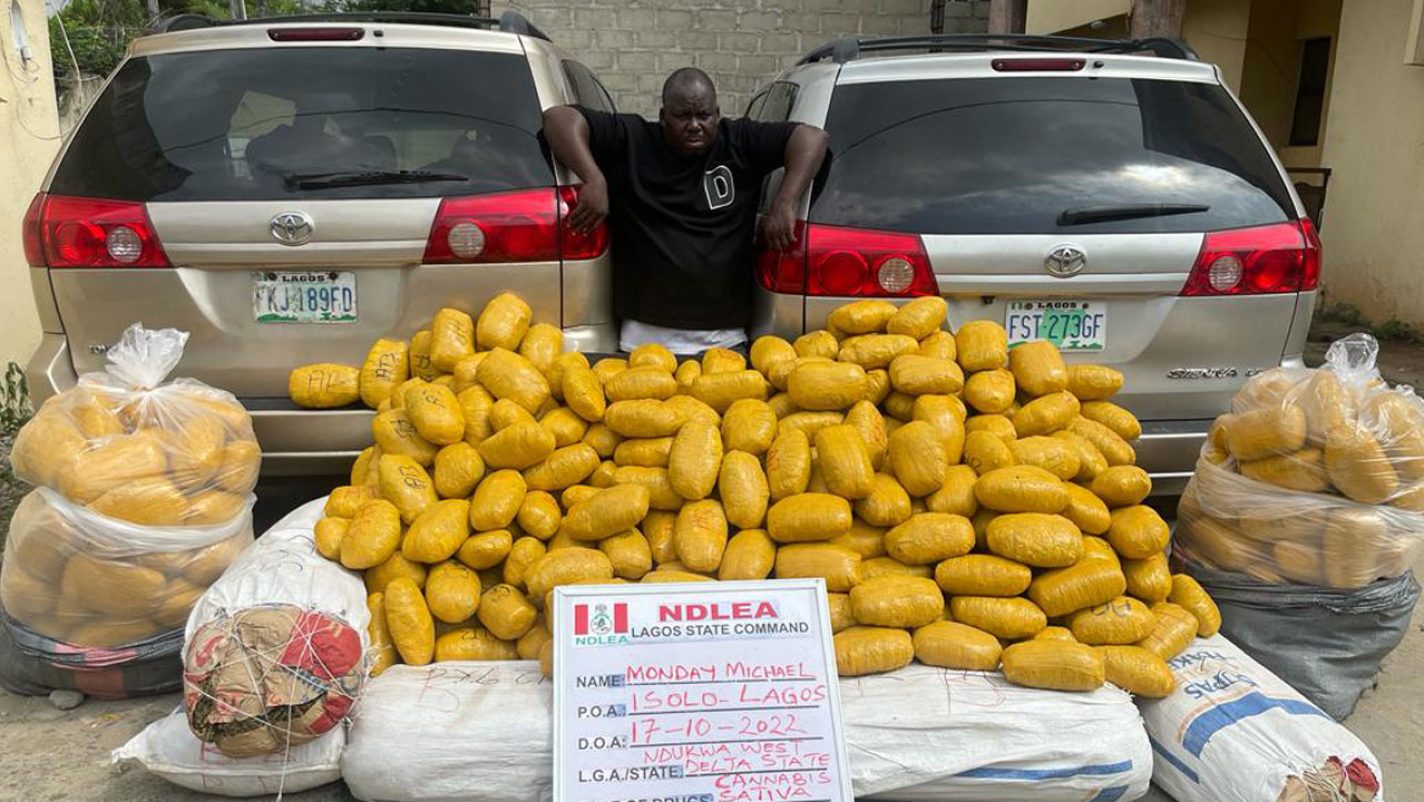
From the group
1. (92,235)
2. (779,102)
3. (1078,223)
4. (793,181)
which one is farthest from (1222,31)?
(92,235)

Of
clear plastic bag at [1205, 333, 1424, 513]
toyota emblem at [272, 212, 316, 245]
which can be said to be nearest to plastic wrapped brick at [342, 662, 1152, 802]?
clear plastic bag at [1205, 333, 1424, 513]

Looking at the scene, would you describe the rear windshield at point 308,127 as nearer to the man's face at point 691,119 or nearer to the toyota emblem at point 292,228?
the toyota emblem at point 292,228

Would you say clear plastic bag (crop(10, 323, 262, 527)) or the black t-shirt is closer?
clear plastic bag (crop(10, 323, 262, 527))

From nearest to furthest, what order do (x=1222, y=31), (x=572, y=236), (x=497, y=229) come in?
(x=497, y=229), (x=572, y=236), (x=1222, y=31)

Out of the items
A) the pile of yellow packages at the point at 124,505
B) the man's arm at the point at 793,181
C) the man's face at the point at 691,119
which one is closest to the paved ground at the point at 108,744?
the pile of yellow packages at the point at 124,505

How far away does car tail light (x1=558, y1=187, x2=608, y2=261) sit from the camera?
11.8 ft

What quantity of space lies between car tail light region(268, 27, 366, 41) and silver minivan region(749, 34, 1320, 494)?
165 centimetres

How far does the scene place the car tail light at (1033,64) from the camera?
372 cm

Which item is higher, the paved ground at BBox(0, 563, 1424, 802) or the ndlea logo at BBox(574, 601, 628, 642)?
the ndlea logo at BBox(574, 601, 628, 642)

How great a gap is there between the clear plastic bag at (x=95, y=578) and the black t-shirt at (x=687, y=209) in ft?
5.92

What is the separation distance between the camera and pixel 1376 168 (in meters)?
8.59

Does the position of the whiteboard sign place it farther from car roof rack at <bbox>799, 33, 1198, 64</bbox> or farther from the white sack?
car roof rack at <bbox>799, 33, 1198, 64</bbox>

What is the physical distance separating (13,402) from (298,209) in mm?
4074

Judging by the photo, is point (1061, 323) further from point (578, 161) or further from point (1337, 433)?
point (578, 161)
